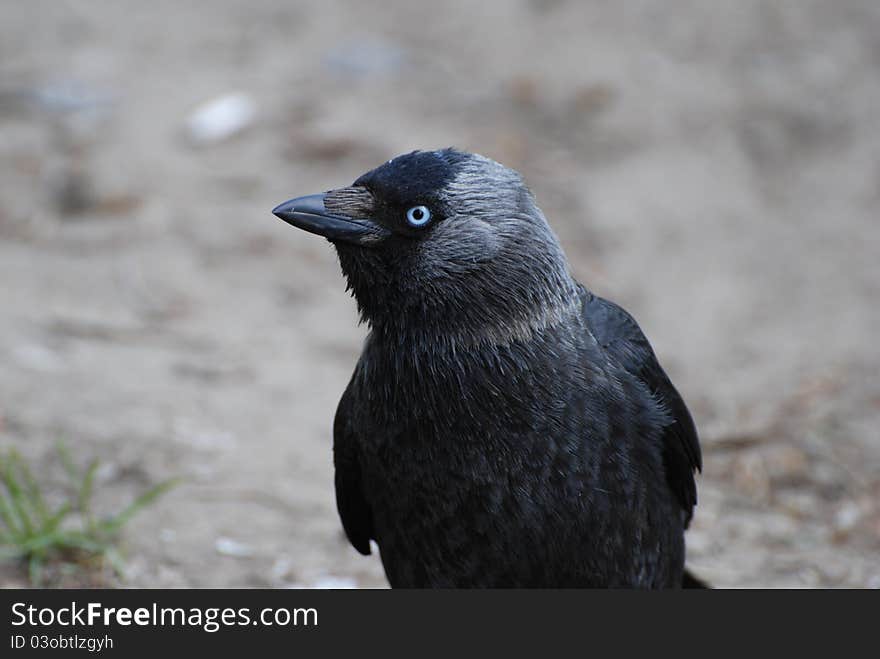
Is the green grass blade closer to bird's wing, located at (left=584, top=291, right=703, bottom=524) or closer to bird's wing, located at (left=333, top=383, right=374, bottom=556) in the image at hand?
bird's wing, located at (left=333, top=383, right=374, bottom=556)

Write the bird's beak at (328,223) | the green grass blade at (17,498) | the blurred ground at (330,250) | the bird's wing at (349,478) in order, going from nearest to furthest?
the bird's beak at (328,223) → the bird's wing at (349,478) → the green grass blade at (17,498) → the blurred ground at (330,250)

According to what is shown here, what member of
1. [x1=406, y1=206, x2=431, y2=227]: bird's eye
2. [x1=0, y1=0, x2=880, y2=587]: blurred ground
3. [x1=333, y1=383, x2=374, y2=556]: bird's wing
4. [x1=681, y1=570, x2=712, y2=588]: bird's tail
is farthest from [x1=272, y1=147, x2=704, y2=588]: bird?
[x1=0, y1=0, x2=880, y2=587]: blurred ground

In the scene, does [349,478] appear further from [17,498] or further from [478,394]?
[17,498]

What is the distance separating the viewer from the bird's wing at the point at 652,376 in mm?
3672

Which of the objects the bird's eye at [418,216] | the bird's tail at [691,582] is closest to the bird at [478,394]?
the bird's eye at [418,216]

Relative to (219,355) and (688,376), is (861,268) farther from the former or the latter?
(219,355)

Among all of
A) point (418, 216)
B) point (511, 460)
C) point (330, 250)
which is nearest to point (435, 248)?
point (418, 216)

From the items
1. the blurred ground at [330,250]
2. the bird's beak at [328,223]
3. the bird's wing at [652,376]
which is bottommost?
the bird's wing at [652,376]

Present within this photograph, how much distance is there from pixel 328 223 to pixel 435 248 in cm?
31

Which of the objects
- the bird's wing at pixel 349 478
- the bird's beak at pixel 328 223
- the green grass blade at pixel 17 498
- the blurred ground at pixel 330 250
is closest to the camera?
the bird's beak at pixel 328 223

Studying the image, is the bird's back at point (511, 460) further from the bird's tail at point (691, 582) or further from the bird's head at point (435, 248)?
the bird's tail at point (691, 582)

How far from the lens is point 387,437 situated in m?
3.43

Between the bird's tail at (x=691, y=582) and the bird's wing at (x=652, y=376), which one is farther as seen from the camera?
the bird's tail at (x=691, y=582)

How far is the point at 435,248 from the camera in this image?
133 inches
